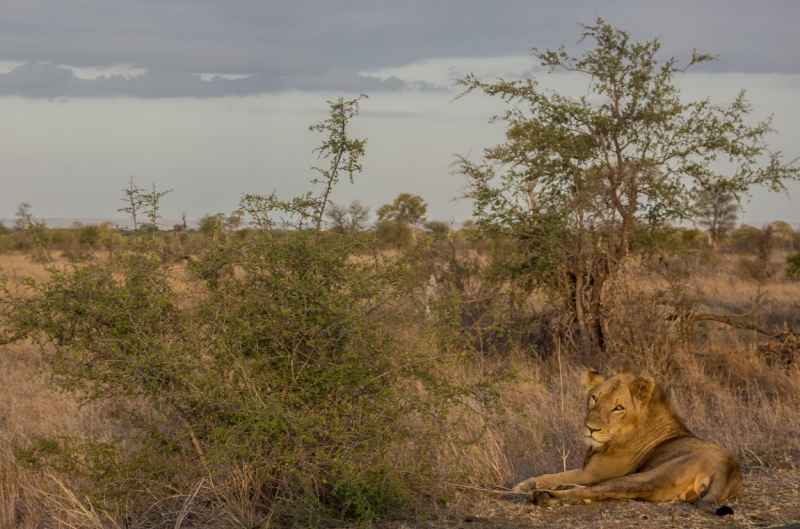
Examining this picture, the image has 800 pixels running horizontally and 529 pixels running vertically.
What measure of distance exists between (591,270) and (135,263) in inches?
287

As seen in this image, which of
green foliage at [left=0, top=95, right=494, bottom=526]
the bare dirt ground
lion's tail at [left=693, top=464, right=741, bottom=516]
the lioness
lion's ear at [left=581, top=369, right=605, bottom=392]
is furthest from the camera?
lion's ear at [left=581, top=369, right=605, bottom=392]

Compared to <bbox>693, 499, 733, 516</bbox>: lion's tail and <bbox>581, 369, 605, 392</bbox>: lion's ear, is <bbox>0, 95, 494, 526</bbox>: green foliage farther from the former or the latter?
<bbox>693, 499, 733, 516</bbox>: lion's tail

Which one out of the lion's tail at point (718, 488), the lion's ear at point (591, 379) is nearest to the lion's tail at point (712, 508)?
the lion's tail at point (718, 488)

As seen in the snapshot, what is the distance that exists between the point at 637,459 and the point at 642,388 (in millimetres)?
464

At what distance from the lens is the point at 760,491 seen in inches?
220

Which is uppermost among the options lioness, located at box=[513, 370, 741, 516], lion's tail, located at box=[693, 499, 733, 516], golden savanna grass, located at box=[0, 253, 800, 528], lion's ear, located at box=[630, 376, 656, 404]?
lion's ear, located at box=[630, 376, 656, 404]

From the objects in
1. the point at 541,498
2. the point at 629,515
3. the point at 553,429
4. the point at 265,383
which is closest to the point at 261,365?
the point at 265,383

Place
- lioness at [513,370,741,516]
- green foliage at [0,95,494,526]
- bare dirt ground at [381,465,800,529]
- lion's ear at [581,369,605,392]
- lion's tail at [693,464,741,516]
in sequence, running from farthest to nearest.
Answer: lion's ear at [581,369,605,392] < green foliage at [0,95,494,526] < lioness at [513,370,741,516] < lion's tail at [693,464,741,516] < bare dirt ground at [381,465,800,529]

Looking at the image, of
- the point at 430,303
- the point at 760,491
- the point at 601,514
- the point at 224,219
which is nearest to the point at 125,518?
the point at 224,219

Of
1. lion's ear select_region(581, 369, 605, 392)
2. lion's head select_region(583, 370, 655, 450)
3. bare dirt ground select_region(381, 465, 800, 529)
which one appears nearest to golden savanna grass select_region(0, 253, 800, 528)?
bare dirt ground select_region(381, 465, 800, 529)

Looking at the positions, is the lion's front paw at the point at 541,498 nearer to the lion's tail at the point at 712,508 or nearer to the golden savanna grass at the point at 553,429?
the golden savanna grass at the point at 553,429

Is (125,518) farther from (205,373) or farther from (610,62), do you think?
(610,62)

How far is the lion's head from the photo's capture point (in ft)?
18.4

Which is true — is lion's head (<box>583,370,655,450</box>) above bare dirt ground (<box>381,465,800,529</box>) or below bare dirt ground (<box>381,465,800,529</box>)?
above
